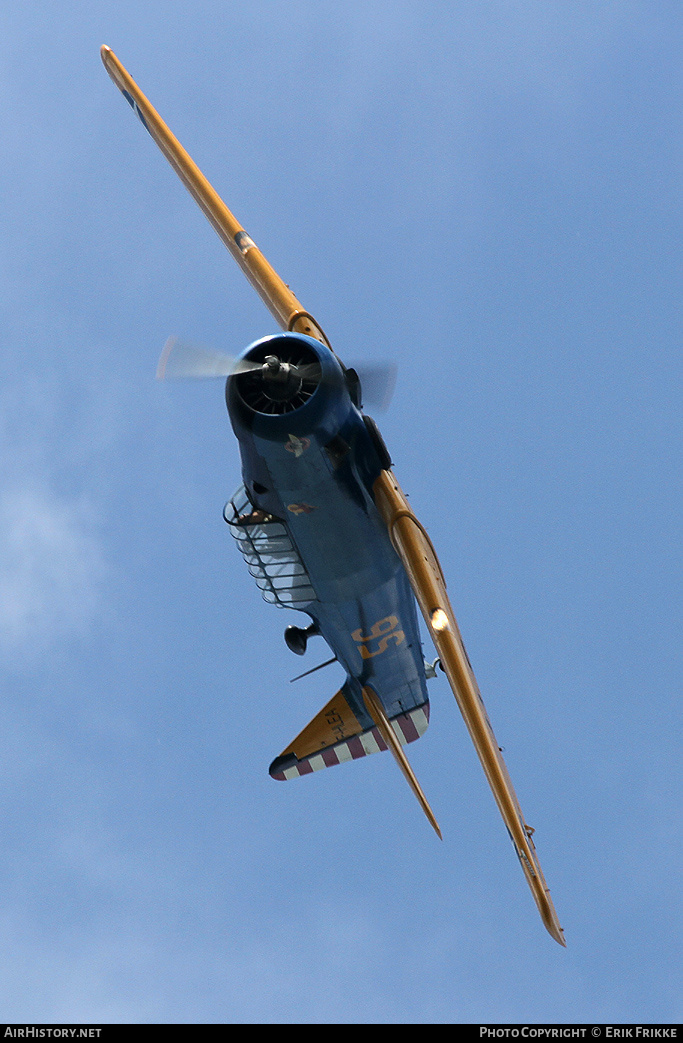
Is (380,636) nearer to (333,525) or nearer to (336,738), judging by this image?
(333,525)

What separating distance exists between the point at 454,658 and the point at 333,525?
357 cm

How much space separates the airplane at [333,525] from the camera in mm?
17734

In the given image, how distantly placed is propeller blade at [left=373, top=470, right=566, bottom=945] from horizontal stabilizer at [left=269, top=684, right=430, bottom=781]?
7.47m

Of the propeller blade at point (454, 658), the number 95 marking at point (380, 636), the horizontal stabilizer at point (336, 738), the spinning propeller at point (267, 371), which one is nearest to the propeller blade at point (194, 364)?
the spinning propeller at point (267, 371)

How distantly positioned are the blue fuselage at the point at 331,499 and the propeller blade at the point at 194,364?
8.7 inches

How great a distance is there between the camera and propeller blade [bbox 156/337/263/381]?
17.8 meters

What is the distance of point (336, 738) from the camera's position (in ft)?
87.9

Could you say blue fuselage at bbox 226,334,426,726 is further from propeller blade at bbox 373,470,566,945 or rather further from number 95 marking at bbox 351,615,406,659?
propeller blade at bbox 373,470,566,945

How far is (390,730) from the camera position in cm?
2375

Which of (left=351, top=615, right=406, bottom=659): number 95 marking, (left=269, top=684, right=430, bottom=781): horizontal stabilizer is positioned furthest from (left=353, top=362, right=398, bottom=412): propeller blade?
(left=269, top=684, right=430, bottom=781): horizontal stabilizer

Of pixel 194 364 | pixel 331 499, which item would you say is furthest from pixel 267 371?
pixel 331 499
